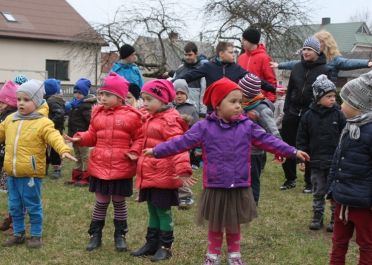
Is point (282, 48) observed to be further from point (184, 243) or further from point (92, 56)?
point (184, 243)

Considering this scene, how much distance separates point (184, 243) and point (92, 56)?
27.3 m

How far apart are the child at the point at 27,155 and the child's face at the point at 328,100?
2938 mm

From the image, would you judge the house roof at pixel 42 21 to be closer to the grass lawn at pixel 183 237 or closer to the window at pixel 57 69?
the window at pixel 57 69

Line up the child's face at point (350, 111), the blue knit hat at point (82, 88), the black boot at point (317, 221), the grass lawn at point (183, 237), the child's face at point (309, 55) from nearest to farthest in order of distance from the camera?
the child's face at point (350, 111), the grass lawn at point (183, 237), the black boot at point (317, 221), the child's face at point (309, 55), the blue knit hat at point (82, 88)

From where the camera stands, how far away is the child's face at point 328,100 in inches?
233

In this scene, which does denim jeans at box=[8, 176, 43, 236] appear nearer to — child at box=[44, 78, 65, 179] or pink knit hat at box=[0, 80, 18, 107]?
pink knit hat at box=[0, 80, 18, 107]

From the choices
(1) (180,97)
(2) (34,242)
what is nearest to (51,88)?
(1) (180,97)

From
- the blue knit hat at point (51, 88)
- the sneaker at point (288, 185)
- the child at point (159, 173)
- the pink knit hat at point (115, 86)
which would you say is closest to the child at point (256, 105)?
the child at point (159, 173)

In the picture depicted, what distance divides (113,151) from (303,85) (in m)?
3.37

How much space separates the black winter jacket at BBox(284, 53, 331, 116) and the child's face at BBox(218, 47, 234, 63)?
1045mm

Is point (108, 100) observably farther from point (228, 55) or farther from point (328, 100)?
point (328, 100)

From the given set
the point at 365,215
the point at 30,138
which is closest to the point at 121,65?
the point at 30,138

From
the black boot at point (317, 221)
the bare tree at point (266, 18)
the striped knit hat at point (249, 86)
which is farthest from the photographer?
the bare tree at point (266, 18)

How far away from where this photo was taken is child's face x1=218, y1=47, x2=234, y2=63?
696 cm
